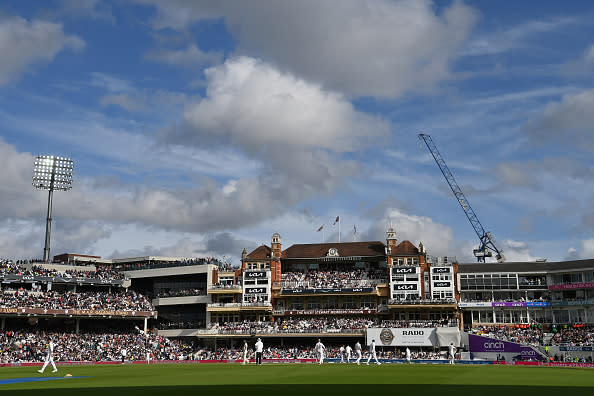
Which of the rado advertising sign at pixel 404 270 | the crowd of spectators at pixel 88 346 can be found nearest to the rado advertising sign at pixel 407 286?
the rado advertising sign at pixel 404 270

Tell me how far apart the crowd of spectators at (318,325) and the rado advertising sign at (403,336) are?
1.19 metres

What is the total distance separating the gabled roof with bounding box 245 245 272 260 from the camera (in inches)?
3735

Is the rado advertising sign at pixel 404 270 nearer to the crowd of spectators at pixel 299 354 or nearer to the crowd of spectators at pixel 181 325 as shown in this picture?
the crowd of spectators at pixel 299 354

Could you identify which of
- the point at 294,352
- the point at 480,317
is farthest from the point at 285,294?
the point at 480,317

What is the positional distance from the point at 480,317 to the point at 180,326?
1795 inches

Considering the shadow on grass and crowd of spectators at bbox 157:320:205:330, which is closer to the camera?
the shadow on grass

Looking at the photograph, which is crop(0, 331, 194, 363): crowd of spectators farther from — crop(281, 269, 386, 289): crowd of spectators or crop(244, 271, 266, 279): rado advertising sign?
crop(281, 269, 386, 289): crowd of spectators

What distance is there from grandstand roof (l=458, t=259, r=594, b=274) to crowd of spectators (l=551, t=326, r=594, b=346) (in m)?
8.73

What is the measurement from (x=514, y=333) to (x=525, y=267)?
43.0 ft

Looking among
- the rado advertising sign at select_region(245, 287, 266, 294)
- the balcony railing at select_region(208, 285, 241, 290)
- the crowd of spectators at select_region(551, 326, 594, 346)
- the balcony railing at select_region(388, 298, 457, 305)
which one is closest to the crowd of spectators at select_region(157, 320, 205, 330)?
the balcony railing at select_region(208, 285, 241, 290)

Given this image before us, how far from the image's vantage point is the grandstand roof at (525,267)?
84.1 m

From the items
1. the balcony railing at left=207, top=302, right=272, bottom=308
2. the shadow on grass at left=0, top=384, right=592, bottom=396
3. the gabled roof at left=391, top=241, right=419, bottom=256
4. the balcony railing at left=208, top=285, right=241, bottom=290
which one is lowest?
the shadow on grass at left=0, top=384, right=592, bottom=396

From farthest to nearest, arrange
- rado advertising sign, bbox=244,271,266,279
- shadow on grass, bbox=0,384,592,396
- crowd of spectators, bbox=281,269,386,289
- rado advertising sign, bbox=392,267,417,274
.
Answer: rado advertising sign, bbox=244,271,266,279, crowd of spectators, bbox=281,269,386,289, rado advertising sign, bbox=392,267,417,274, shadow on grass, bbox=0,384,592,396

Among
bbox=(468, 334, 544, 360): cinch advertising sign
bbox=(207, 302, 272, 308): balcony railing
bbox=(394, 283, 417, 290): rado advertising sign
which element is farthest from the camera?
bbox=(207, 302, 272, 308): balcony railing
